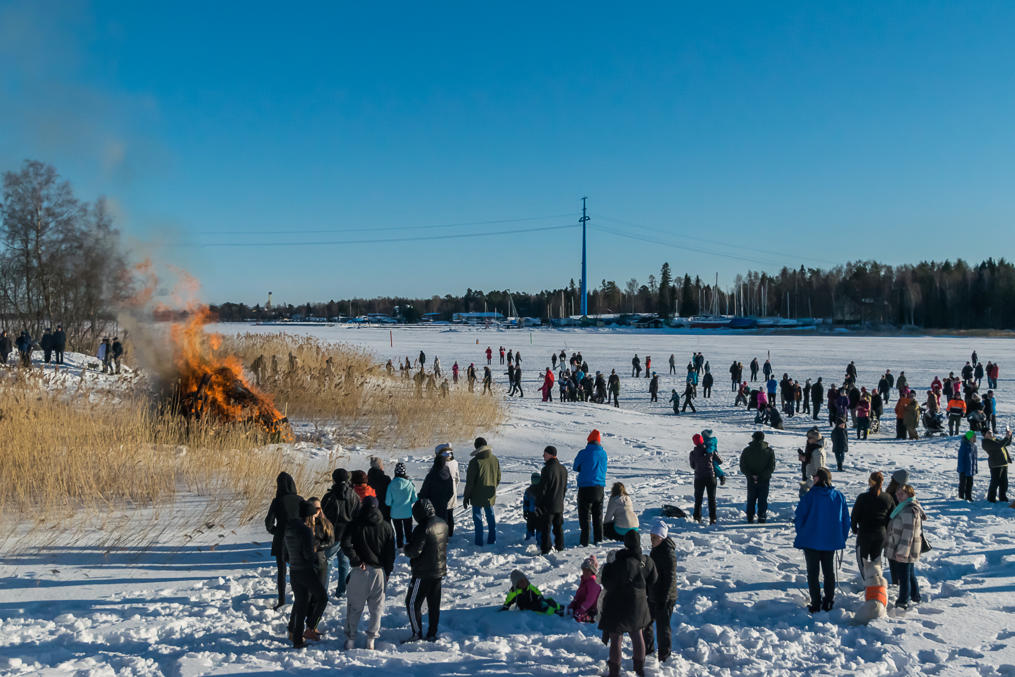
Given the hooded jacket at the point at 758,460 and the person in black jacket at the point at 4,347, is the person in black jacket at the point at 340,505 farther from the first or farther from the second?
the person in black jacket at the point at 4,347

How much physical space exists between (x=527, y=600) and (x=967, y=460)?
8.48m

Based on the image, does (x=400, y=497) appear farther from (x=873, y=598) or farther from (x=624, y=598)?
(x=873, y=598)

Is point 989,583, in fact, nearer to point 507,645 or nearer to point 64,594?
point 507,645

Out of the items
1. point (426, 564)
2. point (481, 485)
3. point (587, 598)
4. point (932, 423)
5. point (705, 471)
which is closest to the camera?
point (426, 564)

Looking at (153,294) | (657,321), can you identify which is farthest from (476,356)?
(657,321)

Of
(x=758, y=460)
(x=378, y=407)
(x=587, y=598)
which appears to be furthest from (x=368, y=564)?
(x=378, y=407)

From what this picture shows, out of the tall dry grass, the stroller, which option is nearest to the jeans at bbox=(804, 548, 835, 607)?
the tall dry grass

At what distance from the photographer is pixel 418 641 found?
5.87m

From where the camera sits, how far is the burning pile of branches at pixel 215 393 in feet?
45.1

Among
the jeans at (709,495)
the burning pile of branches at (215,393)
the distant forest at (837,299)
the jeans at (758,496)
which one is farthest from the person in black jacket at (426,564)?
the distant forest at (837,299)

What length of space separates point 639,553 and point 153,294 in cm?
1503

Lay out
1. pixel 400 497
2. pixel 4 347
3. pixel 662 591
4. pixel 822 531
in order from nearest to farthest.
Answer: pixel 662 591 < pixel 822 531 < pixel 400 497 < pixel 4 347

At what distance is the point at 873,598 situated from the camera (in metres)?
6.27

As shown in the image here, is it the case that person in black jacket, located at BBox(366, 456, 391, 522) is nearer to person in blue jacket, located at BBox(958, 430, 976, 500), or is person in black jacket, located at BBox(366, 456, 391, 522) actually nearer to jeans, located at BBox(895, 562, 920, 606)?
jeans, located at BBox(895, 562, 920, 606)
